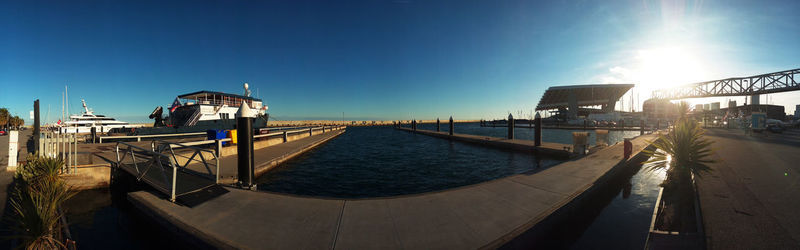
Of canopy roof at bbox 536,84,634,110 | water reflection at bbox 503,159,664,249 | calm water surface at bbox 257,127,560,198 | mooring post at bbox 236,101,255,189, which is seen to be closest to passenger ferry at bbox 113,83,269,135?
calm water surface at bbox 257,127,560,198

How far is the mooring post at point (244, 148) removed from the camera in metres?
6.32

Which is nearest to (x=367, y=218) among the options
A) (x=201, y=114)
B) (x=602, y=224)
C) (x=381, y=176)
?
(x=602, y=224)

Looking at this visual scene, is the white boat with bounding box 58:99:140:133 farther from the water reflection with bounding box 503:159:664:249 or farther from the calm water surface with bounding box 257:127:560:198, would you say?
the water reflection with bounding box 503:159:664:249

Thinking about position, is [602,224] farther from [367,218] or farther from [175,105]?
[175,105]

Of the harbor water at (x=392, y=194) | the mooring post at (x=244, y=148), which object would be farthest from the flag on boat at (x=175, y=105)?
the mooring post at (x=244, y=148)

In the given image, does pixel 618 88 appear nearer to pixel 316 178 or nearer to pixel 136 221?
pixel 316 178

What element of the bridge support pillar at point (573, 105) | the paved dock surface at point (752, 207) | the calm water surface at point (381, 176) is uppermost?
the bridge support pillar at point (573, 105)

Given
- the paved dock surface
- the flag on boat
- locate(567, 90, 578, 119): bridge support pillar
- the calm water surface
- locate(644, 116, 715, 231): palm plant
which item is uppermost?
locate(567, 90, 578, 119): bridge support pillar

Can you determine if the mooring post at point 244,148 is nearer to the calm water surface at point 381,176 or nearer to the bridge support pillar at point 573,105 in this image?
the calm water surface at point 381,176

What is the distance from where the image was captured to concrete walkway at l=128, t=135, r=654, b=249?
3420 mm

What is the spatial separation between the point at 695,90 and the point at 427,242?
99.2m

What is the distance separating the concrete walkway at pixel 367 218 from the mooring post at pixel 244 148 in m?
0.81

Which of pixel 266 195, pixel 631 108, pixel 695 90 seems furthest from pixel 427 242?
pixel 631 108

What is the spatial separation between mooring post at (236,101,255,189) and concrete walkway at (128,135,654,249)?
81cm
